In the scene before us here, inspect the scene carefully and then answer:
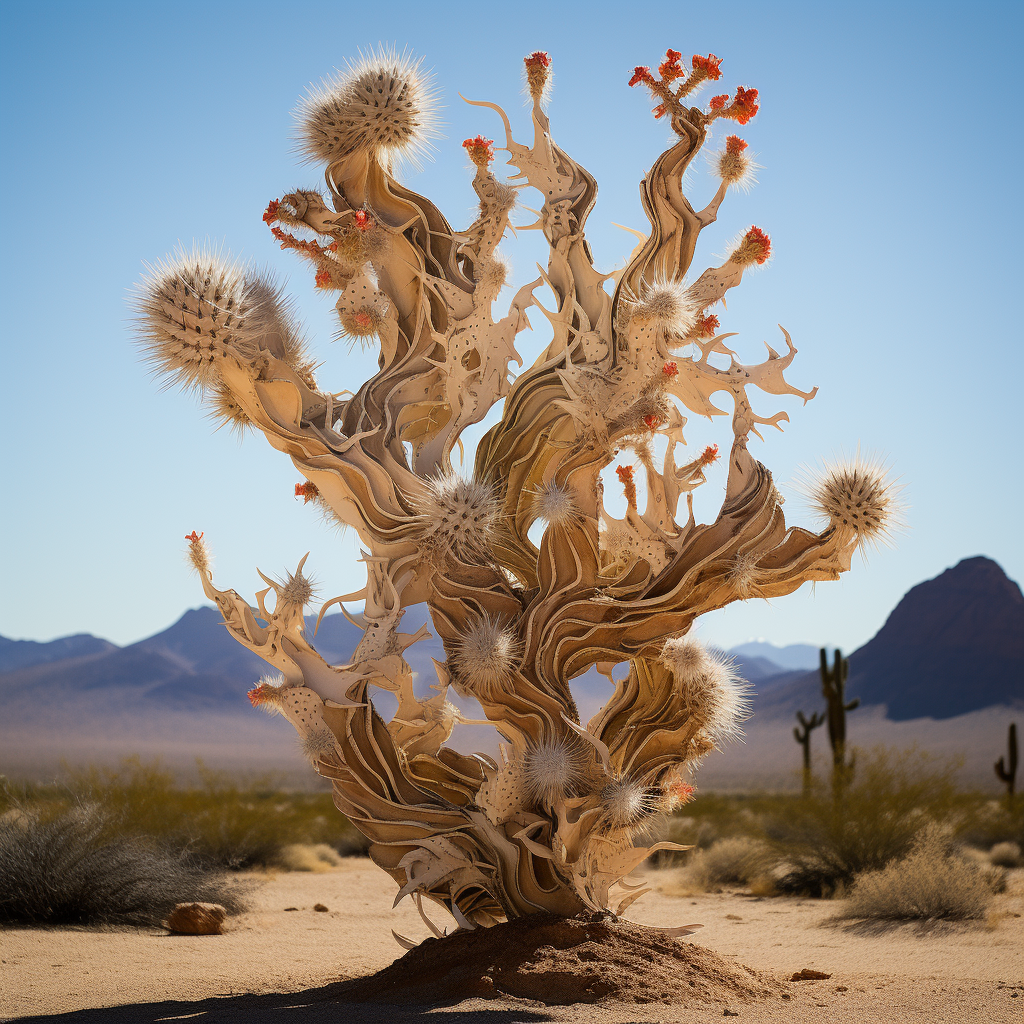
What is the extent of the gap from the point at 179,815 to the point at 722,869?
8313 millimetres

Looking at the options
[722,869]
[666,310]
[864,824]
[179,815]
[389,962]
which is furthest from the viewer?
[722,869]

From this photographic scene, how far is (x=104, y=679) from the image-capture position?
9312cm

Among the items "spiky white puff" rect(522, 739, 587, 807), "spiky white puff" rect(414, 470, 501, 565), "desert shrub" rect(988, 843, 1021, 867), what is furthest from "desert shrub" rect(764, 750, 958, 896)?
"spiky white puff" rect(414, 470, 501, 565)

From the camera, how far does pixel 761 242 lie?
7016mm

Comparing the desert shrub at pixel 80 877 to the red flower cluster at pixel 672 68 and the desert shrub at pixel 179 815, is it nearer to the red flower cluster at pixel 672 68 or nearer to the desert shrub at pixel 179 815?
the desert shrub at pixel 179 815

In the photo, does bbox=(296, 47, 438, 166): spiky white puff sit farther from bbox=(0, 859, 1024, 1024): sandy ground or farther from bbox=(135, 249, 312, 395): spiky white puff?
bbox=(0, 859, 1024, 1024): sandy ground

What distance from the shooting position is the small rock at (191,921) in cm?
1052

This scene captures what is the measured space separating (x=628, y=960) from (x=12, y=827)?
806 centimetres

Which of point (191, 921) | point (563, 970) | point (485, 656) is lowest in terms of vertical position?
point (191, 921)

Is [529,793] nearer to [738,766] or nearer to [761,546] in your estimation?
[761,546]

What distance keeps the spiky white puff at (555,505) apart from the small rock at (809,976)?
13.4ft

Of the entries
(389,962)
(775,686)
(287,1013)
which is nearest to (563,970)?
(287,1013)

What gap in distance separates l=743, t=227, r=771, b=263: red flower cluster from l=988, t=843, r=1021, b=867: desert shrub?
1383cm

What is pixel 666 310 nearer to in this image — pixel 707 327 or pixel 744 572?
pixel 707 327
